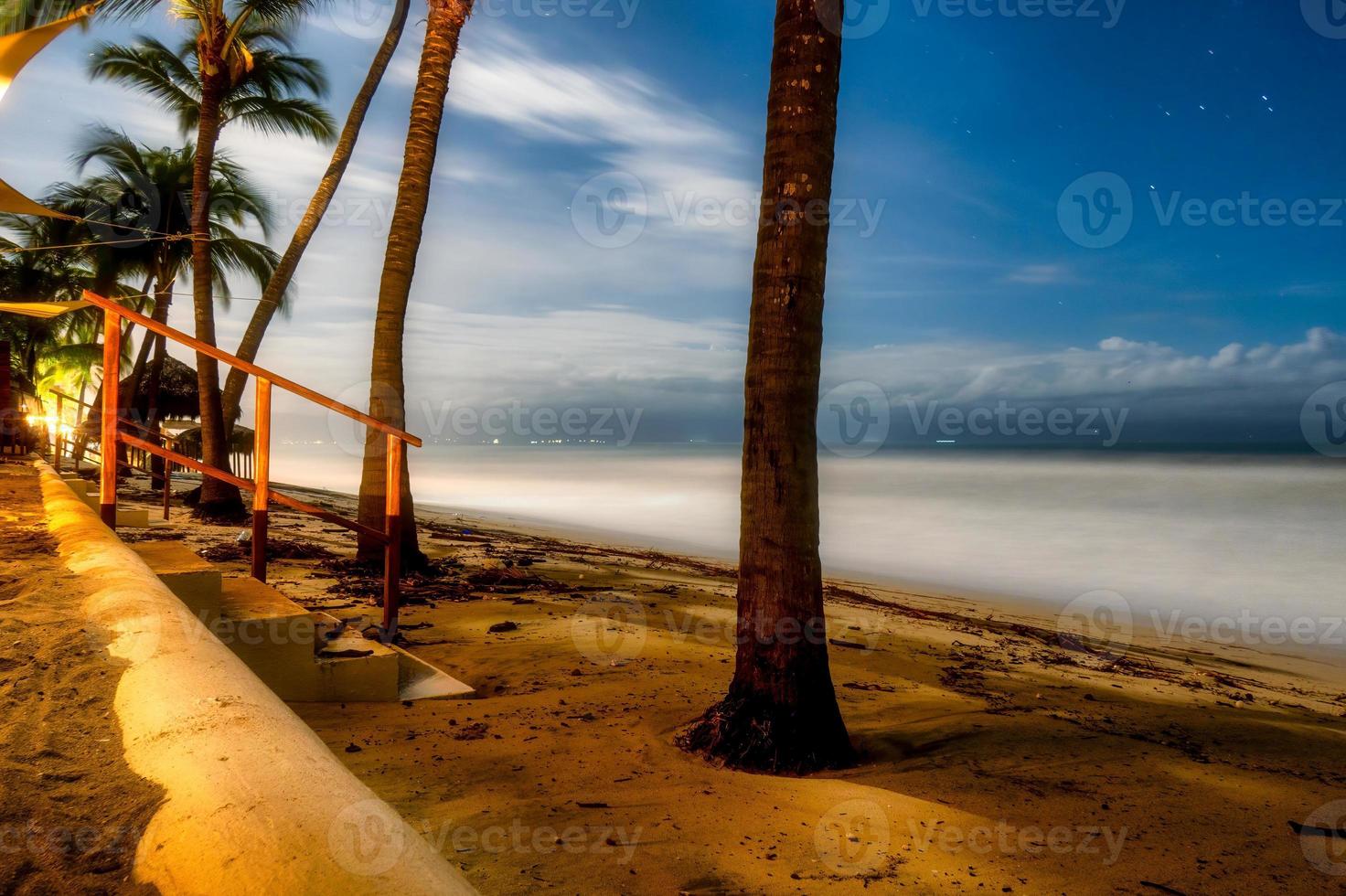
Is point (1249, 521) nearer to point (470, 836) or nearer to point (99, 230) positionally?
point (470, 836)

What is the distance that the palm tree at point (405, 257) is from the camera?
836cm

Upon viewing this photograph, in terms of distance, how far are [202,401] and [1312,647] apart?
1578 centimetres

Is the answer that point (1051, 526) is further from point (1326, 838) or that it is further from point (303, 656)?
point (303, 656)

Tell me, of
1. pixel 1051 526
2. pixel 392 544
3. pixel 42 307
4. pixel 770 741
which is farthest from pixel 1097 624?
pixel 42 307

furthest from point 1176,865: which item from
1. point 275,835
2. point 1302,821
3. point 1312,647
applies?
point 1312,647

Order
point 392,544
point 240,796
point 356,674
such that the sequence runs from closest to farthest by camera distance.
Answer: point 240,796 → point 356,674 → point 392,544

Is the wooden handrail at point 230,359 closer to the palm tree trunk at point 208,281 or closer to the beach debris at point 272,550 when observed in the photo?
the beach debris at point 272,550

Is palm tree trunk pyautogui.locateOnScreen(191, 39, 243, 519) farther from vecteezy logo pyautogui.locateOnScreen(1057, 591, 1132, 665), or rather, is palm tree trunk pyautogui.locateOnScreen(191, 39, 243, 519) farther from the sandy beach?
vecteezy logo pyautogui.locateOnScreen(1057, 591, 1132, 665)

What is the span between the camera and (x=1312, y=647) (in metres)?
9.09

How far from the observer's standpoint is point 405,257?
8.65 meters

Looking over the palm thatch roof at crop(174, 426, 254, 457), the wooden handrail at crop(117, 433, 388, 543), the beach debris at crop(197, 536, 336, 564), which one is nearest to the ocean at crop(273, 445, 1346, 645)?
the palm thatch roof at crop(174, 426, 254, 457)

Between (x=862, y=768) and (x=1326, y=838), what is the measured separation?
180cm

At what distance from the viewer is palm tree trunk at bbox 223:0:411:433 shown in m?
12.6

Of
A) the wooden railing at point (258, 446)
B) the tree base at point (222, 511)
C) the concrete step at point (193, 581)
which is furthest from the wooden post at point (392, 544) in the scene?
the tree base at point (222, 511)
